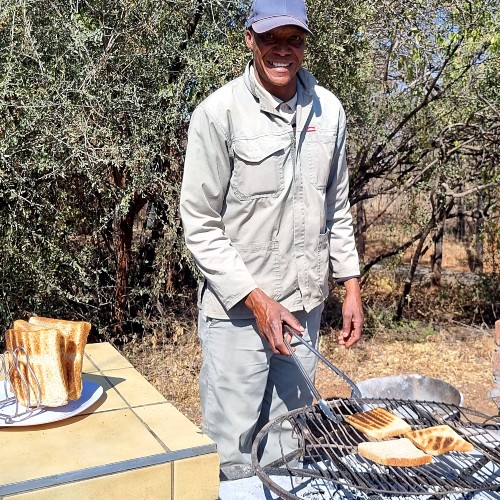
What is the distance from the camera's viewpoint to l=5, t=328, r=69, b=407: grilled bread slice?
4.98 feet

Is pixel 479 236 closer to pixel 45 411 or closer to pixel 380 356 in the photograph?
pixel 380 356

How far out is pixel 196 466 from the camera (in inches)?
55.0

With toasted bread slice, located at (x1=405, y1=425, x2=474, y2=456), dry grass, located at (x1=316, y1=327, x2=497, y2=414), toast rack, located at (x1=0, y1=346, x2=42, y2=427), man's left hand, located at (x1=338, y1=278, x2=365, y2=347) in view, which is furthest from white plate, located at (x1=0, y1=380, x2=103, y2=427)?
→ dry grass, located at (x1=316, y1=327, x2=497, y2=414)

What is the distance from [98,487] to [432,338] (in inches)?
199

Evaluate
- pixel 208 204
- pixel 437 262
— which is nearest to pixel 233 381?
pixel 208 204

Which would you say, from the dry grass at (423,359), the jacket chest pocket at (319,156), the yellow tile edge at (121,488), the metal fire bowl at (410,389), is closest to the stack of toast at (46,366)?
the yellow tile edge at (121,488)

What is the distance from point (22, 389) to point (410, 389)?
9.32ft

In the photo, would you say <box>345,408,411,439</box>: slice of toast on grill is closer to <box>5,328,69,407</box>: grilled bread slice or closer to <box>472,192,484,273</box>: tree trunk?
<box>5,328,69,407</box>: grilled bread slice

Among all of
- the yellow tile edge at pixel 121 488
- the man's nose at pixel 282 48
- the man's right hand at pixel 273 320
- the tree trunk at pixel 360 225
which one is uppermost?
the man's nose at pixel 282 48

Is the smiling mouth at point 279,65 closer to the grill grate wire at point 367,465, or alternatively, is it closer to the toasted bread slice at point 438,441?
the grill grate wire at point 367,465

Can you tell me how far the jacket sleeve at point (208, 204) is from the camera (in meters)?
2.17

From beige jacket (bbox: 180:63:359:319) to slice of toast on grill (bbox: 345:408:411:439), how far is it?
1.83 ft

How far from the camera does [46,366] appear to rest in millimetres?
1520

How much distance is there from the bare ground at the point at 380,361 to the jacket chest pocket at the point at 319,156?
2.35m
